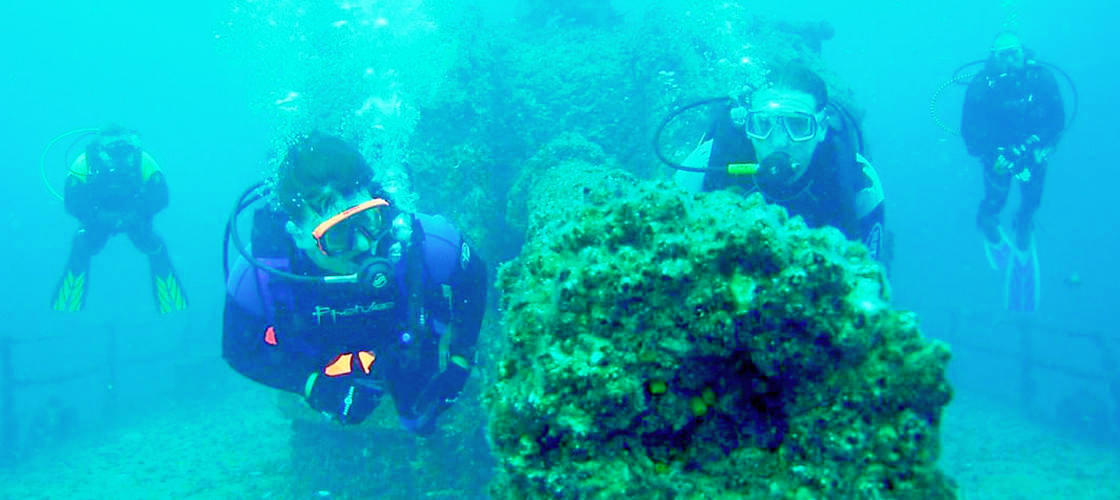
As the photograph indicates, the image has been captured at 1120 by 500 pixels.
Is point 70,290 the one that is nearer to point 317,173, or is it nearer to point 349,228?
point 317,173

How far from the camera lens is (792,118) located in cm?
419

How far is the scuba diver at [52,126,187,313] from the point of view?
968 centimetres

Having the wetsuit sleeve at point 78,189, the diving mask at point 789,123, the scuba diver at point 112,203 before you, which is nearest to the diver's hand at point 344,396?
the diving mask at point 789,123

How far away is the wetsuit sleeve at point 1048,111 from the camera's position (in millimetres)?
9250

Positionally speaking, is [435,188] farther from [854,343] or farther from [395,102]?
[854,343]

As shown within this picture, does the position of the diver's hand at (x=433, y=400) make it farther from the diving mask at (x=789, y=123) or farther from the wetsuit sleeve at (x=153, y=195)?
the wetsuit sleeve at (x=153, y=195)

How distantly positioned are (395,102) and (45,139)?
329ft

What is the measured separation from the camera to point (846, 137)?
4457mm

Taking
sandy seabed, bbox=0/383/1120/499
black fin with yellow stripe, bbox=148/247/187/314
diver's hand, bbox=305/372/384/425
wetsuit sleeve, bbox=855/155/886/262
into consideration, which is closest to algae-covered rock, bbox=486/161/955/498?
diver's hand, bbox=305/372/384/425

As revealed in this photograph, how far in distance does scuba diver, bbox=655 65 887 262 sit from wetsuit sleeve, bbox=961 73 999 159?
6.56 meters

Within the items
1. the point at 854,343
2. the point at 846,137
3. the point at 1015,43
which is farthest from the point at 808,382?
the point at 1015,43

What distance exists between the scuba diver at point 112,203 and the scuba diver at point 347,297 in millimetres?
7048

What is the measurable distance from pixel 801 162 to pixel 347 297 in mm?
3062

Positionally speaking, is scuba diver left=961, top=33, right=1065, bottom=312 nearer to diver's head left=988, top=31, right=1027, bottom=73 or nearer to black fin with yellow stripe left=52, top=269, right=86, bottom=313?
diver's head left=988, top=31, right=1027, bottom=73
